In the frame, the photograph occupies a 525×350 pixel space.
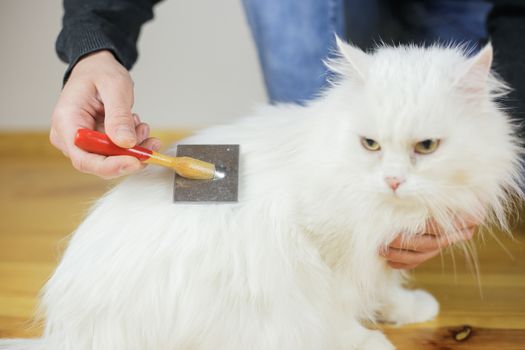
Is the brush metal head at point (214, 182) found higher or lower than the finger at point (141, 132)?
lower

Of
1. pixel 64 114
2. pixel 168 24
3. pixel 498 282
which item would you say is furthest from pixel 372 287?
pixel 168 24

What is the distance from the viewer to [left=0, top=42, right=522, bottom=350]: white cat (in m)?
0.79

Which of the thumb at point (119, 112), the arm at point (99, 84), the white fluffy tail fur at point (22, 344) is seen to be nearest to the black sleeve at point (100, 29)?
the arm at point (99, 84)

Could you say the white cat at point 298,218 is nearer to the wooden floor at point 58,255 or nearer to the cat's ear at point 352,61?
the cat's ear at point 352,61

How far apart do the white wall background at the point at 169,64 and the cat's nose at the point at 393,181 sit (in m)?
1.16

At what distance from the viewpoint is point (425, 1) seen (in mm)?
1603

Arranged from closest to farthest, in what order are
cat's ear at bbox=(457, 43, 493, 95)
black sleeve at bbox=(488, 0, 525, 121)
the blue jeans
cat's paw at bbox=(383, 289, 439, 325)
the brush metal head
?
cat's ear at bbox=(457, 43, 493, 95), the brush metal head, cat's paw at bbox=(383, 289, 439, 325), black sleeve at bbox=(488, 0, 525, 121), the blue jeans

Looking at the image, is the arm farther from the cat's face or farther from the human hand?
the cat's face

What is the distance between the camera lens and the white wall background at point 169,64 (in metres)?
1.80

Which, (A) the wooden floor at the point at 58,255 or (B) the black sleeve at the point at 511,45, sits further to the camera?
(B) the black sleeve at the point at 511,45

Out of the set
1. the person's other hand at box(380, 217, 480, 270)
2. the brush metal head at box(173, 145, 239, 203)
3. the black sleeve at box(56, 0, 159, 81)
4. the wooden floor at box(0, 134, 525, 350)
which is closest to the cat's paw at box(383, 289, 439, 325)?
the wooden floor at box(0, 134, 525, 350)

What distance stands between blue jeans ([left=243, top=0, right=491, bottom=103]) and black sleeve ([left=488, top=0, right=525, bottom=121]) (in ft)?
0.22

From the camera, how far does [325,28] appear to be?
4.80 feet

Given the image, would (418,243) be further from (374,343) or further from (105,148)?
(105,148)
